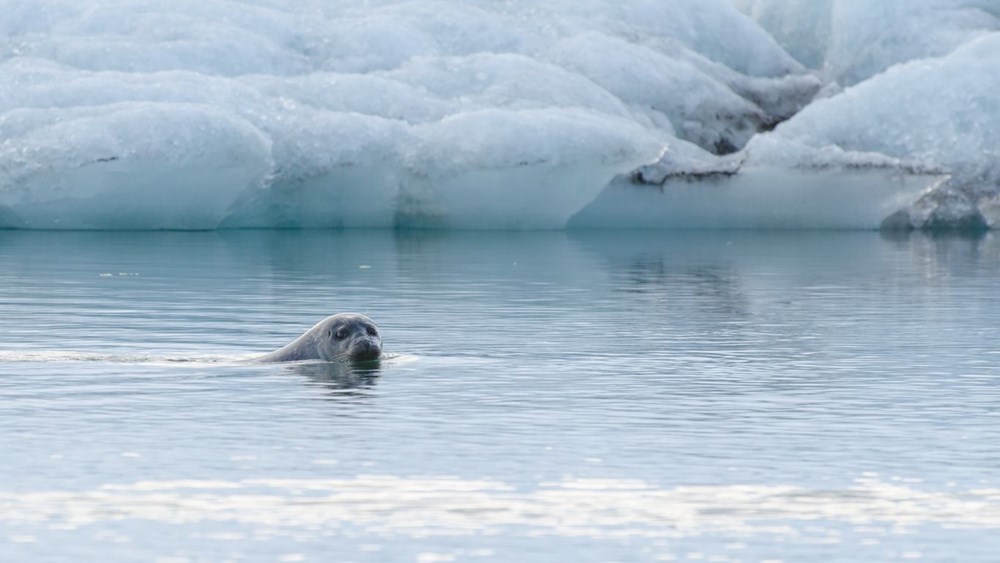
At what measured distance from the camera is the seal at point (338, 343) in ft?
30.7

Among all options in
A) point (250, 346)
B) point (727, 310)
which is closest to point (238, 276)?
point (727, 310)

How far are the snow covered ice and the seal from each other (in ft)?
38.8

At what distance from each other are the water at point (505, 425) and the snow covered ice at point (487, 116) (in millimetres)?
6856

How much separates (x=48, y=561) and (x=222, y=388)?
138 inches

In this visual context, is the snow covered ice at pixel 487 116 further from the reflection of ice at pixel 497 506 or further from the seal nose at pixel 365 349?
the reflection of ice at pixel 497 506

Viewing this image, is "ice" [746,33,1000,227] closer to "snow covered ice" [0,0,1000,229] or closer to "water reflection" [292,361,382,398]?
"snow covered ice" [0,0,1000,229]

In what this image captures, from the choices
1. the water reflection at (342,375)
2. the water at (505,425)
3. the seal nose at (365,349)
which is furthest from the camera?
the seal nose at (365,349)

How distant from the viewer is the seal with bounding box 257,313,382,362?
9.37 metres

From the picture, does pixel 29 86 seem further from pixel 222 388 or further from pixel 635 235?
pixel 222 388

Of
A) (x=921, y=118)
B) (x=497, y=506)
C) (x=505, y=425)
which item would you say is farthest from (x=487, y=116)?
(x=497, y=506)

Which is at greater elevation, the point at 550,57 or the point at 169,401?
the point at 550,57

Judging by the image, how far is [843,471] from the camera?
20.2ft

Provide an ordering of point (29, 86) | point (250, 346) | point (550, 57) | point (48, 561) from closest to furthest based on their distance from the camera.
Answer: point (48, 561), point (250, 346), point (29, 86), point (550, 57)

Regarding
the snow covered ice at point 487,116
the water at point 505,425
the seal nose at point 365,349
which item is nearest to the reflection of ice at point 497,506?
the water at point 505,425
